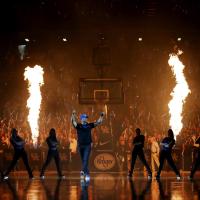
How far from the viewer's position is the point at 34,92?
36.9 meters

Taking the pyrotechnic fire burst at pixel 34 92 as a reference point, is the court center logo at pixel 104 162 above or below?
below

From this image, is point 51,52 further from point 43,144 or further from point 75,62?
point 43,144

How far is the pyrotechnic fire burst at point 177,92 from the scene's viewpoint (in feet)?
119

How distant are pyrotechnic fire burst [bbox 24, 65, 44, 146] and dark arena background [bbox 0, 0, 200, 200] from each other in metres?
0.60

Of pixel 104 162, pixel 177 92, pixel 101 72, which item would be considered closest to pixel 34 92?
pixel 101 72

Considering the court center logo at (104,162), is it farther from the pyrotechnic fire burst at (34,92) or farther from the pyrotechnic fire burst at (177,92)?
the pyrotechnic fire burst at (177,92)

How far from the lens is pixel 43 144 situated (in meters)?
34.7

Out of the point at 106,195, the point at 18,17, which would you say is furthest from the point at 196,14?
the point at 106,195

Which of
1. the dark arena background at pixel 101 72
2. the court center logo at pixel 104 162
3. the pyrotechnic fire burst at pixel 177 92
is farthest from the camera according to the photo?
the pyrotechnic fire burst at pixel 177 92

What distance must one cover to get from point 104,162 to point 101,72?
6154 millimetres

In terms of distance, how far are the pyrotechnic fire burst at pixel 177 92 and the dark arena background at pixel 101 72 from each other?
0.66m

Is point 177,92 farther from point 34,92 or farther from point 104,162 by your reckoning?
point 104,162

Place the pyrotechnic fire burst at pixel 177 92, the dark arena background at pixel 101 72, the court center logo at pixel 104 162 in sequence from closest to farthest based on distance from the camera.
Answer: the court center logo at pixel 104 162 → the dark arena background at pixel 101 72 → the pyrotechnic fire burst at pixel 177 92

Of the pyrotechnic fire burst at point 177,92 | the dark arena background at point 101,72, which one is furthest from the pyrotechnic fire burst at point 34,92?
the pyrotechnic fire burst at point 177,92
